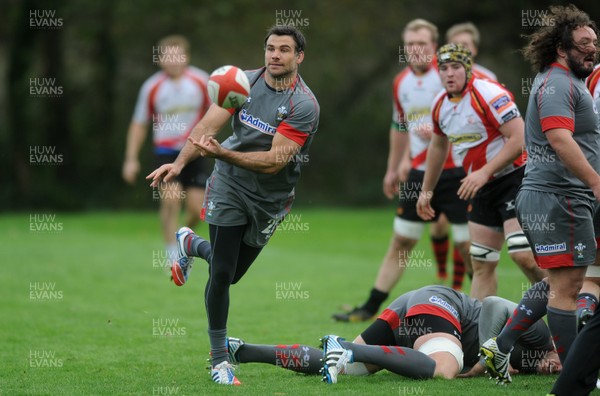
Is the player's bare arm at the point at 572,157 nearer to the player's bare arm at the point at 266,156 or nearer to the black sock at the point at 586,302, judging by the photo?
the black sock at the point at 586,302

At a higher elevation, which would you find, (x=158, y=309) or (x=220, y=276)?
(x=220, y=276)

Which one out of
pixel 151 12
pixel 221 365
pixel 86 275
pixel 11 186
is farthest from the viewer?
pixel 151 12

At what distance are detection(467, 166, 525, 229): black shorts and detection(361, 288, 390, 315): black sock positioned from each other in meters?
1.67

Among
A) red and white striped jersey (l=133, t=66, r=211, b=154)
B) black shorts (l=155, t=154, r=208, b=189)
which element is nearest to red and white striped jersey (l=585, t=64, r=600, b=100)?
black shorts (l=155, t=154, r=208, b=189)

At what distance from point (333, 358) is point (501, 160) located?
2.36 m

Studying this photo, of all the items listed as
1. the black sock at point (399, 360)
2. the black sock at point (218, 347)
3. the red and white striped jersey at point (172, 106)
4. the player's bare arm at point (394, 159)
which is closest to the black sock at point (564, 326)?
the black sock at point (399, 360)

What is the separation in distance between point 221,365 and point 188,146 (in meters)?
1.55

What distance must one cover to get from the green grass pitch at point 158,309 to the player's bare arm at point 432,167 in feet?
4.38

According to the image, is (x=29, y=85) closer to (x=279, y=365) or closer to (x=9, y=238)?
(x=9, y=238)

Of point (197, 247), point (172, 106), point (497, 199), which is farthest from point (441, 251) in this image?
point (197, 247)

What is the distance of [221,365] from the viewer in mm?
6402

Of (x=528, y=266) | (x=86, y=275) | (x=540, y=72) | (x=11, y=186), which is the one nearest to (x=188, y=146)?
(x=540, y=72)

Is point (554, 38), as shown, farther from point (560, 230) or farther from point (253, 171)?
point (253, 171)

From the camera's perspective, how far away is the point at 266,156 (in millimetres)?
6273
